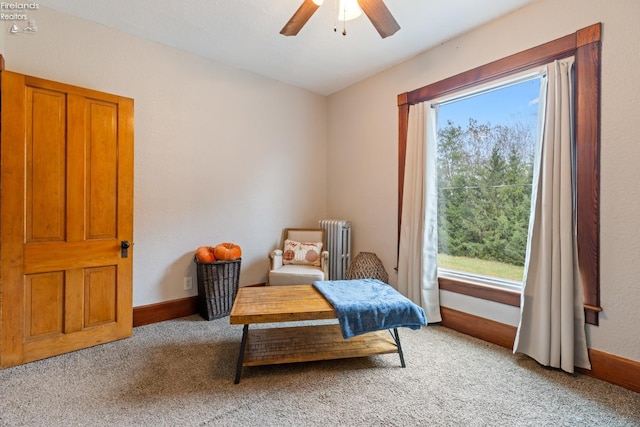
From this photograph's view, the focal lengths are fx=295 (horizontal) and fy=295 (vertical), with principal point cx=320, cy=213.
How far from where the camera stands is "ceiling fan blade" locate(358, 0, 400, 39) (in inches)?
69.5

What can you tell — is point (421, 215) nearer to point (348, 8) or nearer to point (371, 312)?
point (371, 312)

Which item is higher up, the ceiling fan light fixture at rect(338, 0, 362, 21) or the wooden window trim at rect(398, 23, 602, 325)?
the ceiling fan light fixture at rect(338, 0, 362, 21)

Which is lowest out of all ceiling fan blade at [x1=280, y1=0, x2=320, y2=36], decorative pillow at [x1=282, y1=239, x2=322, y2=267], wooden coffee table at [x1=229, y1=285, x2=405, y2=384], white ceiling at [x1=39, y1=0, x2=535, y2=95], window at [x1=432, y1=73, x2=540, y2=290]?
wooden coffee table at [x1=229, y1=285, x2=405, y2=384]

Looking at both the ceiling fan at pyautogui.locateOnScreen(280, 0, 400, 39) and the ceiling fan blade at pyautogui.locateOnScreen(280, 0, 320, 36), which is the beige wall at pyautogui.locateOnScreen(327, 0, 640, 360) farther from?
the ceiling fan blade at pyautogui.locateOnScreen(280, 0, 320, 36)

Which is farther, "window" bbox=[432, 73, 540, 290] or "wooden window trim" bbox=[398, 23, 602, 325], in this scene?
"window" bbox=[432, 73, 540, 290]

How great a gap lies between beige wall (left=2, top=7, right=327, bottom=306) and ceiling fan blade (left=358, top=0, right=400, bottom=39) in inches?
83.0

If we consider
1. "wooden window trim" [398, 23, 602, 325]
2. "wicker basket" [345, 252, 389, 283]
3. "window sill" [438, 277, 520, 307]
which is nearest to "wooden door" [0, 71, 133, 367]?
"wicker basket" [345, 252, 389, 283]

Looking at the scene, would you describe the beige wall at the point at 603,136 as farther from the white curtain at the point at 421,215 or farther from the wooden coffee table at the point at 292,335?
the wooden coffee table at the point at 292,335

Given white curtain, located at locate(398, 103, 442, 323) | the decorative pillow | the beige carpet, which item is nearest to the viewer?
→ the beige carpet

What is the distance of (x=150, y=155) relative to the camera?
2928mm

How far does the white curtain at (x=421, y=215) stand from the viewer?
2.96 meters

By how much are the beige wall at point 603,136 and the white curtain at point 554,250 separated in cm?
15

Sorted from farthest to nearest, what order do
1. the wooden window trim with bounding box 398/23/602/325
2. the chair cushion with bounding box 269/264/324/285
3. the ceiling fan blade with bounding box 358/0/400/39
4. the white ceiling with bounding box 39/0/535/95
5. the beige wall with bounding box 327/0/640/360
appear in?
the chair cushion with bounding box 269/264/324/285 → the white ceiling with bounding box 39/0/535/95 → the wooden window trim with bounding box 398/23/602/325 → the beige wall with bounding box 327/0/640/360 → the ceiling fan blade with bounding box 358/0/400/39

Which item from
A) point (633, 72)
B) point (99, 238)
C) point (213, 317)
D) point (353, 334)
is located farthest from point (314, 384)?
point (633, 72)
